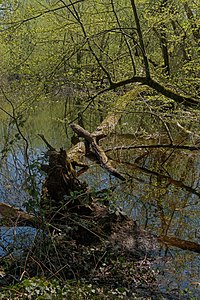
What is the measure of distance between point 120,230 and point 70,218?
35.8 inches

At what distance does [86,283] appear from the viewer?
3826 millimetres

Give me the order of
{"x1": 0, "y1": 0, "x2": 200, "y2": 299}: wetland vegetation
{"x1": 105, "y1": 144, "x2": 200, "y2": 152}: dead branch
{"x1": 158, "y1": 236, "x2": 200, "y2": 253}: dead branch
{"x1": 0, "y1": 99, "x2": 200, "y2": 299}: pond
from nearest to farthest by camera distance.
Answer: {"x1": 0, "y1": 0, "x2": 200, "y2": 299}: wetland vegetation < {"x1": 0, "y1": 99, "x2": 200, "y2": 299}: pond < {"x1": 158, "y1": 236, "x2": 200, "y2": 253}: dead branch < {"x1": 105, "y1": 144, "x2": 200, "y2": 152}: dead branch

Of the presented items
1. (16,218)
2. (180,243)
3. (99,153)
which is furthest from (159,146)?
(16,218)

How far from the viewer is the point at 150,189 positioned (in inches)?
289

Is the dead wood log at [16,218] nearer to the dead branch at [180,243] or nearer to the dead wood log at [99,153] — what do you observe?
the dead branch at [180,243]

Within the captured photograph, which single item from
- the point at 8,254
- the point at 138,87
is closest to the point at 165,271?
the point at 8,254

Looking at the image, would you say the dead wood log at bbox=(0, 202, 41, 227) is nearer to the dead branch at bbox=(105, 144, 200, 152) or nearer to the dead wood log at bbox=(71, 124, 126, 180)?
the dead wood log at bbox=(71, 124, 126, 180)

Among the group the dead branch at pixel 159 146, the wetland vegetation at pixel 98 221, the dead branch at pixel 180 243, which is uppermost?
the dead branch at pixel 159 146

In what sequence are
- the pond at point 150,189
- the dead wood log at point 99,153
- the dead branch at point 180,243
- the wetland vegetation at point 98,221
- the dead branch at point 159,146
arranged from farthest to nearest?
the dead branch at point 159,146
the dead wood log at point 99,153
the dead branch at point 180,243
the pond at point 150,189
the wetland vegetation at point 98,221

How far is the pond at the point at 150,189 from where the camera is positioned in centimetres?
434

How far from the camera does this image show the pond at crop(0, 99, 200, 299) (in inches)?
171

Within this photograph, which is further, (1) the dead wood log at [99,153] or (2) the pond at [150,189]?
(1) the dead wood log at [99,153]

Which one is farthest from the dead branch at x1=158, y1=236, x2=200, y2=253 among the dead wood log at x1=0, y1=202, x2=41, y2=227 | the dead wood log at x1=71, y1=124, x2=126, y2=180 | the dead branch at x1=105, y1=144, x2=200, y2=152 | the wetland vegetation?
the dead branch at x1=105, y1=144, x2=200, y2=152

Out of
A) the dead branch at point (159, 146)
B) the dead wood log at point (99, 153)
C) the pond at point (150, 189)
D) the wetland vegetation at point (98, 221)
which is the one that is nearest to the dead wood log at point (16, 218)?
the wetland vegetation at point (98, 221)
